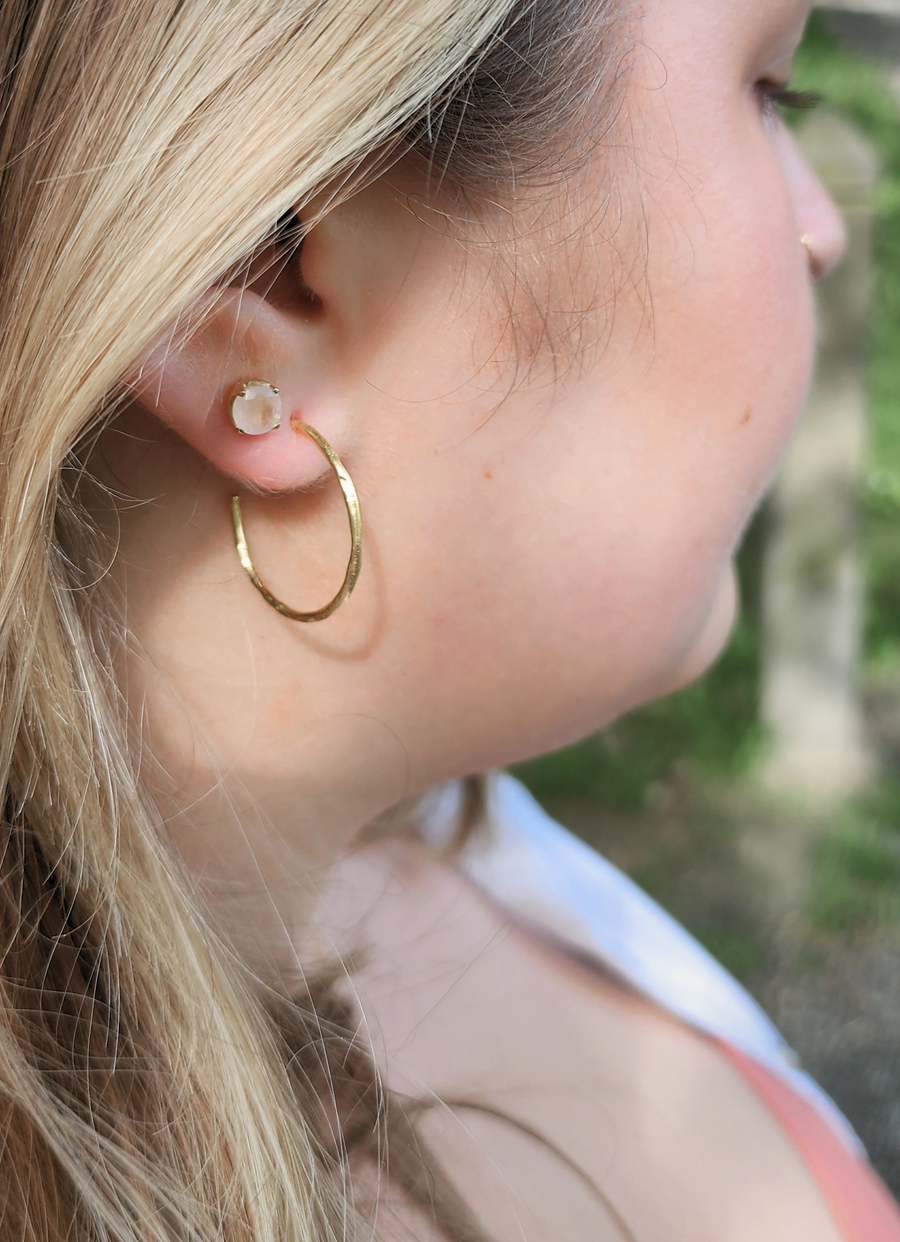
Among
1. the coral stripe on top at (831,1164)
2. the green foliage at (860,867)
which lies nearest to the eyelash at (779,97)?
the coral stripe on top at (831,1164)

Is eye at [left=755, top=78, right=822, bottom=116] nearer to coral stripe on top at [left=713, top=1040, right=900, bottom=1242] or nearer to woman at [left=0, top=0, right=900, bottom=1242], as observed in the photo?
woman at [left=0, top=0, right=900, bottom=1242]

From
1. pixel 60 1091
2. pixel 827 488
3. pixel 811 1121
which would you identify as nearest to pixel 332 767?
pixel 60 1091

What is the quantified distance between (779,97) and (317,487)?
42 cm

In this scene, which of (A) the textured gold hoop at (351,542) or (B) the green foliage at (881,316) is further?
(B) the green foliage at (881,316)

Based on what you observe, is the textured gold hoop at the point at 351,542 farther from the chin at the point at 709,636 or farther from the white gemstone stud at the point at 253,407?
the chin at the point at 709,636

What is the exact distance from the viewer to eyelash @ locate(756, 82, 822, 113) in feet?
2.18

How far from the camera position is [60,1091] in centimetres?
56

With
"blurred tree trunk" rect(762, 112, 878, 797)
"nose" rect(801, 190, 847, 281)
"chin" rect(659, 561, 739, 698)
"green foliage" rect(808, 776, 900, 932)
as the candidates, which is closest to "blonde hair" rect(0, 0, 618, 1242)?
"nose" rect(801, 190, 847, 281)

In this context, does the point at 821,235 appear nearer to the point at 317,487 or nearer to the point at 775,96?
the point at 775,96

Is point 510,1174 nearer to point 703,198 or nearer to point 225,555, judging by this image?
point 225,555

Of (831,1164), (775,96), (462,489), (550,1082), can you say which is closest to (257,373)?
(462,489)

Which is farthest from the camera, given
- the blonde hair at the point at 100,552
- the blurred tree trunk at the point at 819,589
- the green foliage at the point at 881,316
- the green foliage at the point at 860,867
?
the blurred tree trunk at the point at 819,589

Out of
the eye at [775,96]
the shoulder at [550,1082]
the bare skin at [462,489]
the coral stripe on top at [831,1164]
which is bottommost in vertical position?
the coral stripe on top at [831,1164]

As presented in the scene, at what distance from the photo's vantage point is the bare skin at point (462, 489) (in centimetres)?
57
